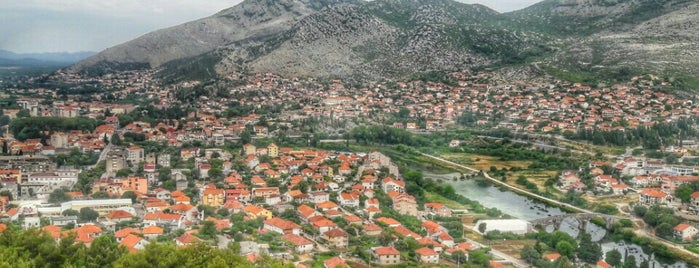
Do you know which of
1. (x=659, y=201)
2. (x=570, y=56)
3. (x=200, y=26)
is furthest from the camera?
(x=200, y=26)

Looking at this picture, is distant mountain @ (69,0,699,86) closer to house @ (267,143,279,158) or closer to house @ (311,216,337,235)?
house @ (267,143,279,158)

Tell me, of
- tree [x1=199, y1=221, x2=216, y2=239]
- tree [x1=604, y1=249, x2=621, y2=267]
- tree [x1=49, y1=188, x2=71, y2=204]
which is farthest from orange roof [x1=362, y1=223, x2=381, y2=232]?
tree [x1=49, y1=188, x2=71, y2=204]

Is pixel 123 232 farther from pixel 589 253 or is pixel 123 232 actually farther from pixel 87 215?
pixel 589 253

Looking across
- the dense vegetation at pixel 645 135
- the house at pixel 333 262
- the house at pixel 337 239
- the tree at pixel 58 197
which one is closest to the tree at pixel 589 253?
the house at pixel 337 239

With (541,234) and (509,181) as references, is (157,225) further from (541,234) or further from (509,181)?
(509,181)

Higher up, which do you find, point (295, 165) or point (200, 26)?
point (200, 26)

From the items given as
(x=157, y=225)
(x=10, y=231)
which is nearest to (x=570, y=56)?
(x=157, y=225)

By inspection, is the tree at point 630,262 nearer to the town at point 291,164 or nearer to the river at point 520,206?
the river at point 520,206
